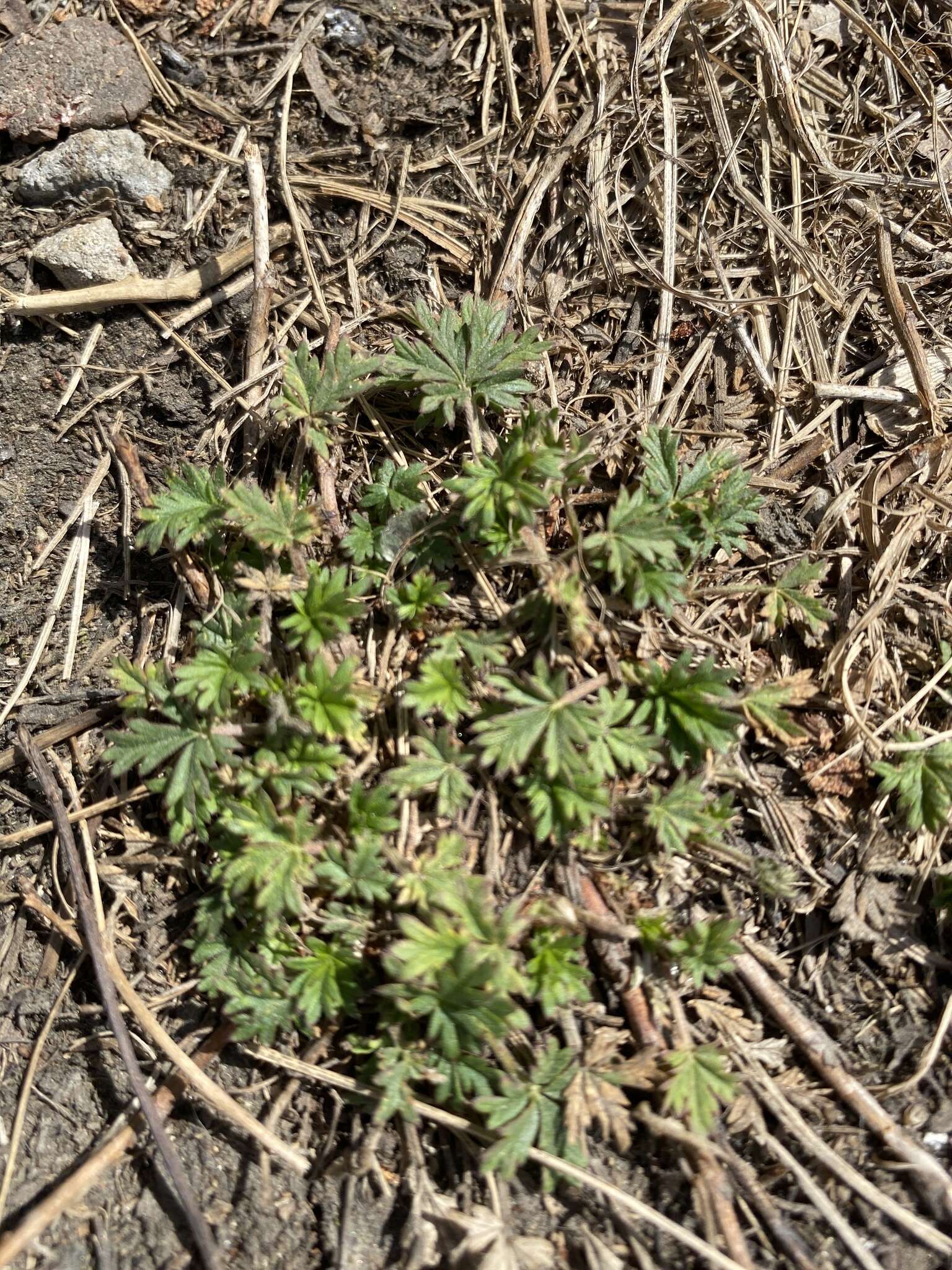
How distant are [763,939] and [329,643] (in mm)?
1349

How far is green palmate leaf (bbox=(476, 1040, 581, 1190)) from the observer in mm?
2062

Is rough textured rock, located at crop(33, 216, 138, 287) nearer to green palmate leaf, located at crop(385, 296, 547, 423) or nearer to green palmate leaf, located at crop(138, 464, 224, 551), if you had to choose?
green palmate leaf, located at crop(138, 464, 224, 551)

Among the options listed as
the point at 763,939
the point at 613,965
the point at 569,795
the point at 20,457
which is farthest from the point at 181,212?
the point at 763,939

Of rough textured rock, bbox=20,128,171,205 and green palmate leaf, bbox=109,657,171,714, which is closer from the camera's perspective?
green palmate leaf, bbox=109,657,171,714

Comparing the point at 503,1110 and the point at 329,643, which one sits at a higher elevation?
the point at 329,643

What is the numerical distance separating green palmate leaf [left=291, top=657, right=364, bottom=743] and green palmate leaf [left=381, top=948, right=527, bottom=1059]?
23.2 inches

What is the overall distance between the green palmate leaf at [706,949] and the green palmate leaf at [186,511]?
5.20ft

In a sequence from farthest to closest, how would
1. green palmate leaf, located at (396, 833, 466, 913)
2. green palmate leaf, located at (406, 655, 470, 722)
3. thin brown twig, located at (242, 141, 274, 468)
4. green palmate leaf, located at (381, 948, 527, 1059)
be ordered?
1. thin brown twig, located at (242, 141, 274, 468)
2. green palmate leaf, located at (406, 655, 470, 722)
3. green palmate leaf, located at (396, 833, 466, 913)
4. green palmate leaf, located at (381, 948, 527, 1059)

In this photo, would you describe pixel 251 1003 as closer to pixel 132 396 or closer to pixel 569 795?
pixel 569 795

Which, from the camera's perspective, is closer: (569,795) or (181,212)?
(569,795)

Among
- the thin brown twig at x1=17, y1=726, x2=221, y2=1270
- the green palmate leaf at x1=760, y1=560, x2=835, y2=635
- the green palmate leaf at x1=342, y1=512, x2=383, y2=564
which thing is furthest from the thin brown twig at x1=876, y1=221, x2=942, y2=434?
the thin brown twig at x1=17, y1=726, x2=221, y2=1270

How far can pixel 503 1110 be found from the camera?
6.88 ft

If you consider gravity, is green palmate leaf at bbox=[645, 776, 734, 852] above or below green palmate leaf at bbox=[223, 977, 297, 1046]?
above

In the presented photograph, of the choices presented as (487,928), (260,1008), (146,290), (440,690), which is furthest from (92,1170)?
(146,290)
